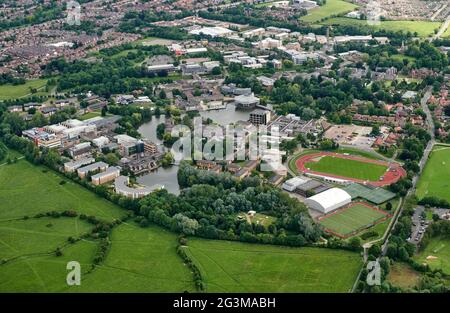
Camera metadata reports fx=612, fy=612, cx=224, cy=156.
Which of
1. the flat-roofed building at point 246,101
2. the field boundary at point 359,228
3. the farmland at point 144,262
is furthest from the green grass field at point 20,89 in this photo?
the field boundary at point 359,228

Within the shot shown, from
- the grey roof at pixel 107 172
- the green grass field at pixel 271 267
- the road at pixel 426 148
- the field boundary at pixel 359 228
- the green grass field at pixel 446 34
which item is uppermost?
the green grass field at pixel 446 34

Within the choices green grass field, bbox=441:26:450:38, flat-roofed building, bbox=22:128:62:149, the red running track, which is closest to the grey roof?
flat-roofed building, bbox=22:128:62:149

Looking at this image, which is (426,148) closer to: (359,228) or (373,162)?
(373,162)

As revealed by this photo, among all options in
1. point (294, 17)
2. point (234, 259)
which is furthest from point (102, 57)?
point (234, 259)

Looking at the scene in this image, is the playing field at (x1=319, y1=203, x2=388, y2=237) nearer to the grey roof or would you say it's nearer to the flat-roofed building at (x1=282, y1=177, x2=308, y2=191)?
the flat-roofed building at (x1=282, y1=177, x2=308, y2=191)

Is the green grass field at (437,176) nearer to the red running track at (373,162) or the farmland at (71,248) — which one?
the red running track at (373,162)
